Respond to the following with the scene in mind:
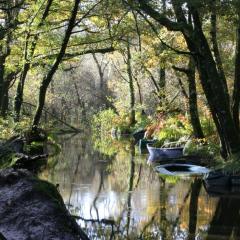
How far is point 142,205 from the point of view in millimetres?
10516

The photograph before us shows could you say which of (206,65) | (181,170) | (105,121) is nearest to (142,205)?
(181,170)

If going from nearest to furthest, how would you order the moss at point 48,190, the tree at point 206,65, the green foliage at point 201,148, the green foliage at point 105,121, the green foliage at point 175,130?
the moss at point 48,190
the tree at point 206,65
the green foliage at point 201,148
the green foliage at point 175,130
the green foliage at point 105,121

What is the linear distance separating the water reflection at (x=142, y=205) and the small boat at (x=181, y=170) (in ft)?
1.28

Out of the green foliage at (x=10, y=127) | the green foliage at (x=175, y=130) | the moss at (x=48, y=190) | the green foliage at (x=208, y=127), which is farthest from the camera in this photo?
the green foliage at (x=175, y=130)

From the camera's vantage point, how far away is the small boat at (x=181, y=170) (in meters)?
15.2

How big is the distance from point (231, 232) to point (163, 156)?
1156 cm

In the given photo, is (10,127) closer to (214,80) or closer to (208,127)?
(214,80)

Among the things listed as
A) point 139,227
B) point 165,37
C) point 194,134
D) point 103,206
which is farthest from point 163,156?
point 139,227

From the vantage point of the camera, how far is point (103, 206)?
1037cm

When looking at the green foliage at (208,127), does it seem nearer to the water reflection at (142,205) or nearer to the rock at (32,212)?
the water reflection at (142,205)

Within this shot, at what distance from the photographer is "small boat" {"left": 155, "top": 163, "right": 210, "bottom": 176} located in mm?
15203

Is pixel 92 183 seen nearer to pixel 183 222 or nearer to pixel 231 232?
pixel 183 222

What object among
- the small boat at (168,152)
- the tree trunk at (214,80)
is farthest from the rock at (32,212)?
the small boat at (168,152)

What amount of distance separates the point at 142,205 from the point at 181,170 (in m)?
5.42
